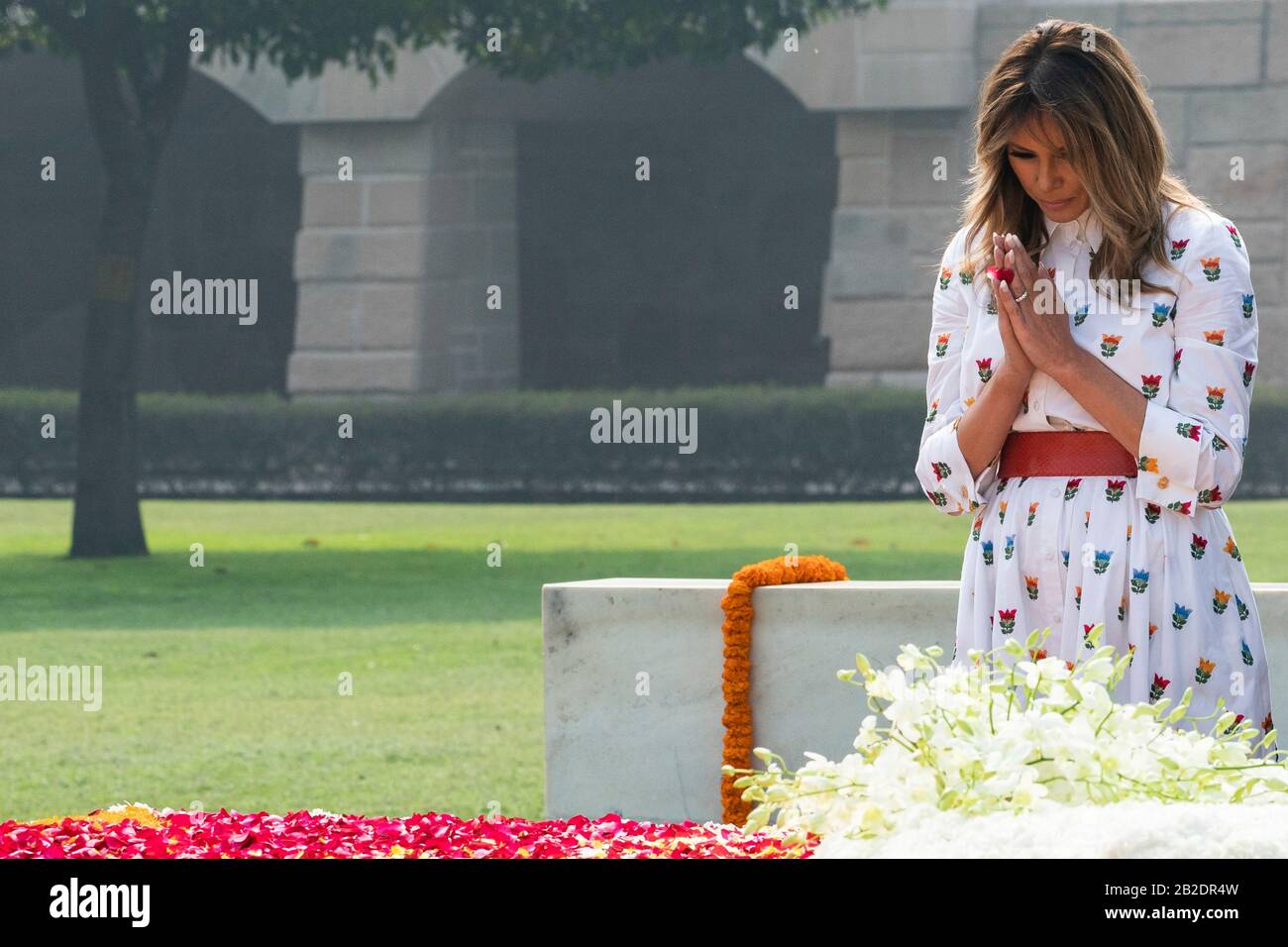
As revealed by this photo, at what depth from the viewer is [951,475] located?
9.89ft

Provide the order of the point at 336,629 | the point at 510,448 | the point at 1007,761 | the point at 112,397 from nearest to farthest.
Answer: the point at 1007,761
the point at 336,629
the point at 112,397
the point at 510,448

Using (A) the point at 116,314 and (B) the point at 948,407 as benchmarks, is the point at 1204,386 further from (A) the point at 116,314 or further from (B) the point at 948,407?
Result: (A) the point at 116,314

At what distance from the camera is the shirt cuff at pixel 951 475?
118 inches

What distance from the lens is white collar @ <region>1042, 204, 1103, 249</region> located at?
302 cm

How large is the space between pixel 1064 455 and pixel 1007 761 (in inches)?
48.4

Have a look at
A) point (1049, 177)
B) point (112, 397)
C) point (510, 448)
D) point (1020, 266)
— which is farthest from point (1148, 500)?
point (510, 448)

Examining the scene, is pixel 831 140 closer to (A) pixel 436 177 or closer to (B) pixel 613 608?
(A) pixel 436 177

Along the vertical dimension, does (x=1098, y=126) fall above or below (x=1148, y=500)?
above

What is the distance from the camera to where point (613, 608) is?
446cm

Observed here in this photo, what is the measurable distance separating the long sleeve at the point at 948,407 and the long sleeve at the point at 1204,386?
28cm

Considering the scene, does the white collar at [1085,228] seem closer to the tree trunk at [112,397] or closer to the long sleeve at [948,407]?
the long sleeve at [948,407]

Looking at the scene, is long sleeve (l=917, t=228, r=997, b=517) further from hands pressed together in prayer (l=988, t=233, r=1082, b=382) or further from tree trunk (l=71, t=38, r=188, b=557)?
tree trunk (l=71, t=38, r=188, b=557)

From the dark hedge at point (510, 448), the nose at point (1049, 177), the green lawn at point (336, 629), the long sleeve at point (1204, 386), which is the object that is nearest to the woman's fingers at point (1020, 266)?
the nose at point (1049, 177)

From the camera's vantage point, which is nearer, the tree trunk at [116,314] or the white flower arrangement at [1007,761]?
the white flower arrangement at [1007,761]
